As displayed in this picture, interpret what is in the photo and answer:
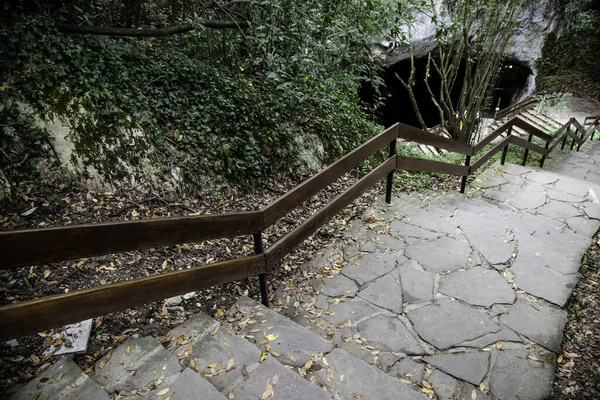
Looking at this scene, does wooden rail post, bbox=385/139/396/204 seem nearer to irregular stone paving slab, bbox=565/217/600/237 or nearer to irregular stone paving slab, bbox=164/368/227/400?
irregular stone paving slab, bbox=565/217/600/237

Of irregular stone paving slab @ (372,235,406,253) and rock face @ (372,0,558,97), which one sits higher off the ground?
rock face @ (372,0,558,97)

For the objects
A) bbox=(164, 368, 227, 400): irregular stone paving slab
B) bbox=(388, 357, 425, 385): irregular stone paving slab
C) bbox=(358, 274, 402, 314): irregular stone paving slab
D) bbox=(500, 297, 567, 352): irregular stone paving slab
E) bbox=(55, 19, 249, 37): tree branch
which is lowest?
bbox=(388, 357, 425, 385): irregular stone paving slab

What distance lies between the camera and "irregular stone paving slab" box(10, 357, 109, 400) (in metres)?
1.71

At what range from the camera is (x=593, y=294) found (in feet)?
10.4

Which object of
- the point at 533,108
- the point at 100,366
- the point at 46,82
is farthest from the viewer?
the point at 533,108

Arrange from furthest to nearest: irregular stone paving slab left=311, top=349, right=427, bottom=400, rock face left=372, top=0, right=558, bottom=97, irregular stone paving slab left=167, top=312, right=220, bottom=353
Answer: rock face left=372, top=0, right=558, bottom=97 < irregular stone paving slab left=167, top=312, right=220, bottom=353 < irregular stone paving slab left=311, top=349, right=427, bottom=400

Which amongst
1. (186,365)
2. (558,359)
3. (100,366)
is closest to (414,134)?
(558,359)

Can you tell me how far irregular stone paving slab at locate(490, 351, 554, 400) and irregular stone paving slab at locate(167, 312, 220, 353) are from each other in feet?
6.15

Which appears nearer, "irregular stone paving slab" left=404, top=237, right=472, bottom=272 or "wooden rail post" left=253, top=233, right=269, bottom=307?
"wooden rail post" left=253, top=233, right=269, bottom=307

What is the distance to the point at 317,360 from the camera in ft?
7.15

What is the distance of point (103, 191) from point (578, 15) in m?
21.1

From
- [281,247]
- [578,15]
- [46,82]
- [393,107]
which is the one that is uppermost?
[578,15]

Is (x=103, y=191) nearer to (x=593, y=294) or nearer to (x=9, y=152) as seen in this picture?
(x=9, y=152)

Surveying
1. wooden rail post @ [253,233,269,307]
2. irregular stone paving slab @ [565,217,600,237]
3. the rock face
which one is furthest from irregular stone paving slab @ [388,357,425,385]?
the rock face
